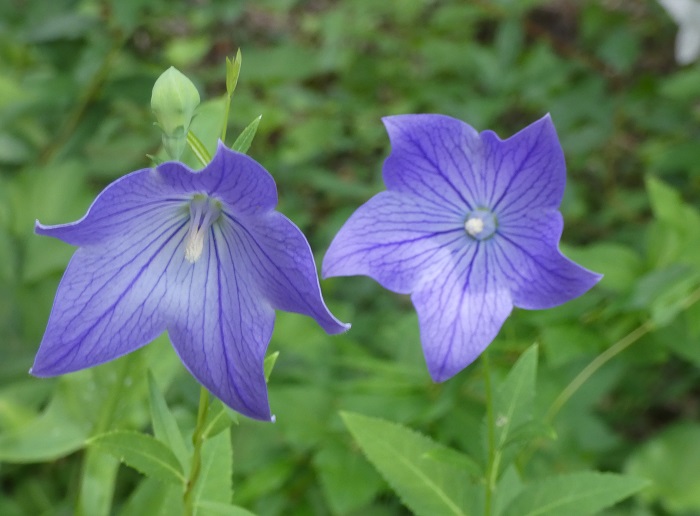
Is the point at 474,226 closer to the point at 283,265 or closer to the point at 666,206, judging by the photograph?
the point at 283,265

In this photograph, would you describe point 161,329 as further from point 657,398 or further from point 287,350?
point 657,398

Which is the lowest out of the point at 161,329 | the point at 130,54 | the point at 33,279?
the point at 33,279

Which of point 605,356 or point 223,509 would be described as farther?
point 605,356

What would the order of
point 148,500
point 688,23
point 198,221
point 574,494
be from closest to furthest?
point 198,221, point 574,494, point 148,500, point 688,23

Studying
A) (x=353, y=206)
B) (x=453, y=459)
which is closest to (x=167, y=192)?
(x=453, y=459)

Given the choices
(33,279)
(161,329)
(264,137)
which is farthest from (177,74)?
(264,137)

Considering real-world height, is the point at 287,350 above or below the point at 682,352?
below

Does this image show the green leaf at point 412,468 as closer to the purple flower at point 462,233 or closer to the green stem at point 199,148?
the purple flower at point 462,233
